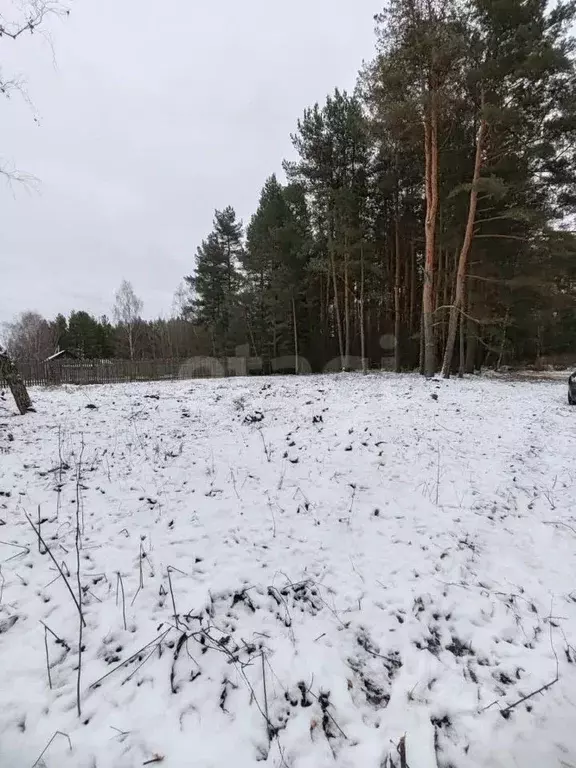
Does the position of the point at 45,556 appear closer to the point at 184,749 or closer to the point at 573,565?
the point at 184,749

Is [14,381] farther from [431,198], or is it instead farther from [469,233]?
[469,233]

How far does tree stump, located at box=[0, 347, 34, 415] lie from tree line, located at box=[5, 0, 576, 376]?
13323mm

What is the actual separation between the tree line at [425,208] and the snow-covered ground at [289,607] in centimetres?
1159

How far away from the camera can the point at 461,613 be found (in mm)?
2848

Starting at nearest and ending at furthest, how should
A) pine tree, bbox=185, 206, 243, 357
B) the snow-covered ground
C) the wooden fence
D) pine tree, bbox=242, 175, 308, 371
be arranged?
the snow-covered ground, the wooden fence, pine tree, bbox=242, 175, 308, 371, pine tree, bbox=185, 206, 243, 357

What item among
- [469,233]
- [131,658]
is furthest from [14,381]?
[469,233]

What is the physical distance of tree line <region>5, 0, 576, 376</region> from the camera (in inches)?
464

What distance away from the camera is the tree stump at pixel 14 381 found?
8.11m

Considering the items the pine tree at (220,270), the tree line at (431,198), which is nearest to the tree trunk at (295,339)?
the tree line at (431,198)

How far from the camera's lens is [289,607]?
2.87 meters

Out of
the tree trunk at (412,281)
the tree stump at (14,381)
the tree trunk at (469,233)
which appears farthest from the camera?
the tree trunk at (412,281)

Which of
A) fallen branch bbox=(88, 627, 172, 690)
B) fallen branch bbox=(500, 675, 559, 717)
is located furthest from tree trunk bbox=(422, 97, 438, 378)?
fallen branch bbox=(88, 627, 172, 690)

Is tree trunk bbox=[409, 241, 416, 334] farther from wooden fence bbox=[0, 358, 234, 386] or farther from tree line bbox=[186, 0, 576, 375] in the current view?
wooden fence bbox=[0, 358, 234, 386]

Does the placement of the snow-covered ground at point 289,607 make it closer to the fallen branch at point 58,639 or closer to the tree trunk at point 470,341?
the fallen branch at point 58,639
